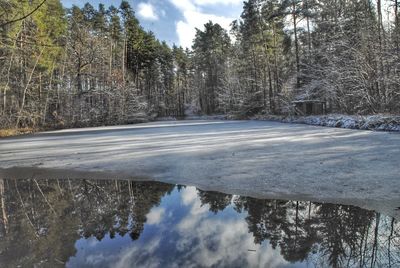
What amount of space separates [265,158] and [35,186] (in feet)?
15.8

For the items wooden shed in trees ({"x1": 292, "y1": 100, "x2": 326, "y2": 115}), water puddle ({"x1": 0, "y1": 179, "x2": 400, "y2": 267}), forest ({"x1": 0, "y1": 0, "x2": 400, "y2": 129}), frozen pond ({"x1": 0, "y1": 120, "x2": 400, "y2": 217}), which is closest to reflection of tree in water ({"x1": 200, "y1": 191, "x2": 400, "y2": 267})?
water puddle ({"x1": 0, "y1": 179, "x2": 400, "y2": 267})

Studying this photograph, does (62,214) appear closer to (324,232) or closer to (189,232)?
(189,232)

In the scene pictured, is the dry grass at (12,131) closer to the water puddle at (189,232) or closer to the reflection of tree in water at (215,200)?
the water puddle at (189,232)

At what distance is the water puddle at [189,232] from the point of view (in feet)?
9.67

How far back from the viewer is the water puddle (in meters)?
2.95

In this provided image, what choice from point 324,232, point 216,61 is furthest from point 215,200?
point 216,61

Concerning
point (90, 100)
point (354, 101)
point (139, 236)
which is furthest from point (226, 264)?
Answer: point (90, 100)

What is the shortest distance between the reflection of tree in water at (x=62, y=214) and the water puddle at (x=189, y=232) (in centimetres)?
1

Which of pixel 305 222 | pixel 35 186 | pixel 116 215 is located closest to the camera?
pixel 305 222

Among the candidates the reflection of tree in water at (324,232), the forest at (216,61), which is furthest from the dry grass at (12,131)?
the reflection of tree in water at (324,232)

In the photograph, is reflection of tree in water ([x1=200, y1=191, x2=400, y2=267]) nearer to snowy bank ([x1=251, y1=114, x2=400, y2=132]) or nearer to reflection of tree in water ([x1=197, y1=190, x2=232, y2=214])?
reflection of tree in water ([x1=197, y1=190, x2=232, y2=214])

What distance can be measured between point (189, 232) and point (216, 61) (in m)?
50.1

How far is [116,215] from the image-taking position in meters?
4.34

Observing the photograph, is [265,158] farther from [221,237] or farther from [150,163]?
[221,237]
